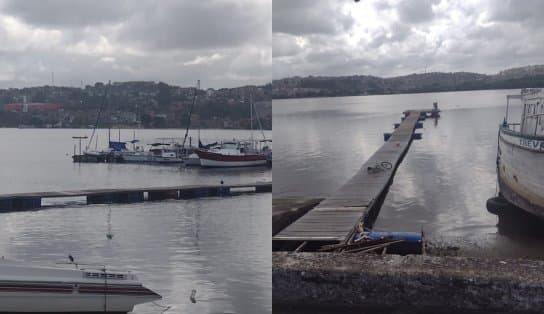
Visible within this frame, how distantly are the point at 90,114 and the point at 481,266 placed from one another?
150 ft

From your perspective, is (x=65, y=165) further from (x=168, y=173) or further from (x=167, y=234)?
(x=167, y=234)

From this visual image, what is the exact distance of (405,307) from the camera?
492cm

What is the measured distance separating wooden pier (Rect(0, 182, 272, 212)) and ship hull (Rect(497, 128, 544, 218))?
390 inches

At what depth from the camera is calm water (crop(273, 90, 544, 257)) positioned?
8.77m

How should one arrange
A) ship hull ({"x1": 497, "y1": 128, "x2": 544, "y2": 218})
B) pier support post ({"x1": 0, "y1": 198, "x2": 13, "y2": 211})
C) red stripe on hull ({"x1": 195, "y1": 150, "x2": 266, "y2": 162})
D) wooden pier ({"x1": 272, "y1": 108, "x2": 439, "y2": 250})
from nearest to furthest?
wooden pier ({"x1": 272, "y1": 108, "x2": 439, "y2": 250}) < ship hull ({"x1": 497, "y1": 128, "x2": 544, "y2": 218}) < pier support post ({"x1": 0, "y1": 198, "x2": 13, "y2": 211}) < red stripe on hull ({"x1": 195, "y1": 150, "x2": 266, "y2": 162})

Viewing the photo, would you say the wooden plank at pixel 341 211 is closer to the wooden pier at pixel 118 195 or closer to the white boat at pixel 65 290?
the white boat at pixel 65 290

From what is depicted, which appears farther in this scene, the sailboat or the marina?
the sailboat

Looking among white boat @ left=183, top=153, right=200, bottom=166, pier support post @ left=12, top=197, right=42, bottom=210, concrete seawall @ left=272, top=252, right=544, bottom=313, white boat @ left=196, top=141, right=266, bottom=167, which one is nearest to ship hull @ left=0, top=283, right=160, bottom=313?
concrete seawall @ left=272, top=252, right=544, bottom=313

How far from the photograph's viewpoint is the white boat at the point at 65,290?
6414mm

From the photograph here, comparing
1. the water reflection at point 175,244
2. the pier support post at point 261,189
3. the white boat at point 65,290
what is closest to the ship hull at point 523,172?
the water reflection at point 175,244

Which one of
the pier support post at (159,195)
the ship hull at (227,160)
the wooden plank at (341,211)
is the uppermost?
the wooden plank at (341,211)

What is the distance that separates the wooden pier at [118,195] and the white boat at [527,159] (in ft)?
32.9

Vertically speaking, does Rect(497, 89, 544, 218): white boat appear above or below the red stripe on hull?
above

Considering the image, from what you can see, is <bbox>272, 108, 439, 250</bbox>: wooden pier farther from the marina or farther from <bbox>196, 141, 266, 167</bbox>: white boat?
<bbox>196, 141, 266, 167</bbox>: white boat
